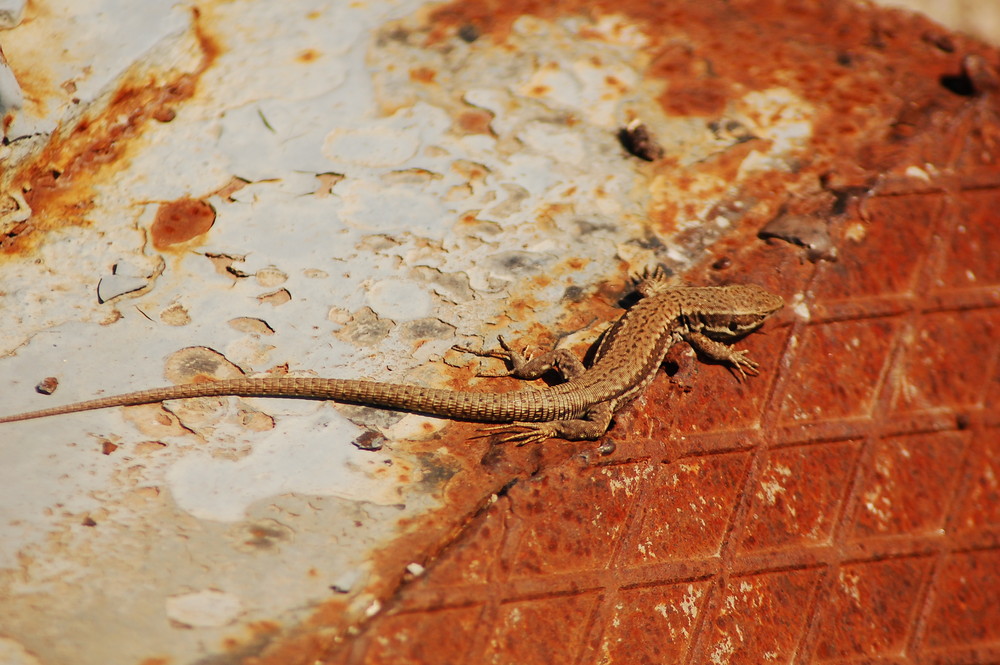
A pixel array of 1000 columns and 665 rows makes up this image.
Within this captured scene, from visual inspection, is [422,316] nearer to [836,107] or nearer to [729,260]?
[729,260]

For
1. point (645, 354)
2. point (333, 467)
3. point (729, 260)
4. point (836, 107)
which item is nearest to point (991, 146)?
point (836, 107)

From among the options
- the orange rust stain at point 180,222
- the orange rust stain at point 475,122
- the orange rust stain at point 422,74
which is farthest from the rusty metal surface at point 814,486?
the orange rust stain at point 180,222

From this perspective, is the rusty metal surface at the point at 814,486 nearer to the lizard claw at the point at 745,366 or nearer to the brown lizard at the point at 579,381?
the lizard claw at the point at 745,366

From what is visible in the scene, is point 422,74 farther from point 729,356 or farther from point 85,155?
point 729,356

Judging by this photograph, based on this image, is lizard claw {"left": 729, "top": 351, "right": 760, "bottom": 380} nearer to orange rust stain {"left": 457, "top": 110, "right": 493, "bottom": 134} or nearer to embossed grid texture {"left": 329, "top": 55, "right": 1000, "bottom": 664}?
embossed grid texture {"left": 329, "top": 55, "right": 1000, "bottom": 664}

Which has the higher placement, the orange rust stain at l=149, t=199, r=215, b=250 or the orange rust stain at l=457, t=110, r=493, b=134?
the orange rust stain at l=149, t=199, r=215, b=250

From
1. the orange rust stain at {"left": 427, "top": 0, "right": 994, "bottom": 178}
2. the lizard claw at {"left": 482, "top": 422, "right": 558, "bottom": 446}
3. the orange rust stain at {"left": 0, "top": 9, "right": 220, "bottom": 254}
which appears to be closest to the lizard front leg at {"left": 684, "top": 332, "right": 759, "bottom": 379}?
the lizard claw at {"left": 482, "top": 422, "right": 558, "bottom": 446}
